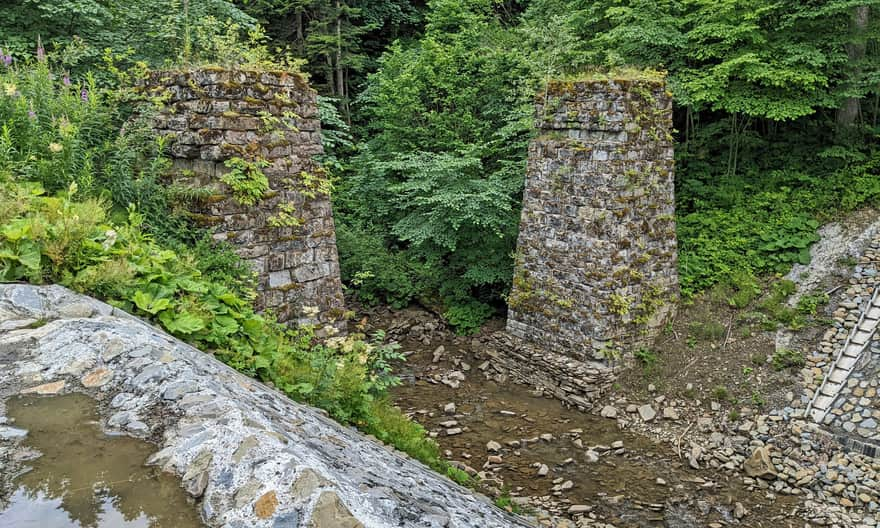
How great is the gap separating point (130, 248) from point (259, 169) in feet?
5.42

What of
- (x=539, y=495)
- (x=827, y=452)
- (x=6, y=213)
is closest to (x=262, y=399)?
(x=6, y=213)

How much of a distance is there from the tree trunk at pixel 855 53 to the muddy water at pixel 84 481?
1021cm

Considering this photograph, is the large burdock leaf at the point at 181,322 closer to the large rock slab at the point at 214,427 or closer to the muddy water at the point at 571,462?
the large rock slab at the point at 214,427

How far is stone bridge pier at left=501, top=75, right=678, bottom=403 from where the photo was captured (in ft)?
27.7

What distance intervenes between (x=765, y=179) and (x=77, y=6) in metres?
10.4

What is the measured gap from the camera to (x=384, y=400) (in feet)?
15.9

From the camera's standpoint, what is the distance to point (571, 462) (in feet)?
24.1

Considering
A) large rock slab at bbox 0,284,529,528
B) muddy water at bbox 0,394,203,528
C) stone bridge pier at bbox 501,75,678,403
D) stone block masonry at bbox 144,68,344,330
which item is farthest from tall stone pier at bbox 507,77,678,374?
muddy water at bbox 0,394,203,528

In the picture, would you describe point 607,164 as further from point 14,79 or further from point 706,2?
point 14,79

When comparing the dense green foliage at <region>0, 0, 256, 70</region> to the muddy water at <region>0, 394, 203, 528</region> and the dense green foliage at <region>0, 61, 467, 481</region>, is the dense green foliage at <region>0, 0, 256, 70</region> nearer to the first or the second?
the dense green foliage at <region>0, 61, 467, 481</region>

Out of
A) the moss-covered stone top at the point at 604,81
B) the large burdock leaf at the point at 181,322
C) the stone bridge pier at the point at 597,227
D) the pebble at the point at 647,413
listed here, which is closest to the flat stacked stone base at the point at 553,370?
the stone bridge pier at the point at 597,227

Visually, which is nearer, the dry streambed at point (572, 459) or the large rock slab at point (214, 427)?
the large rock slab at point (214, 427)

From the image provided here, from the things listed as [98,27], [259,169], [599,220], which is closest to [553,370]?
[599,220]

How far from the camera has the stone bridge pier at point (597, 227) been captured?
8.43 m
